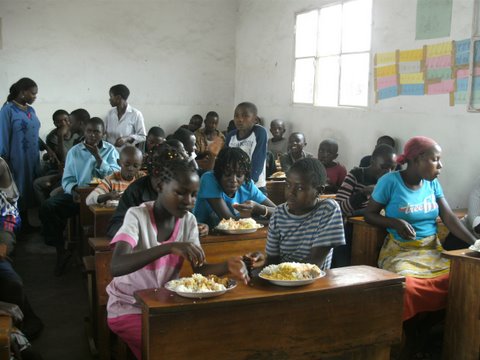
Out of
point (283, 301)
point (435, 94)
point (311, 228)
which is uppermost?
point (435, 94)

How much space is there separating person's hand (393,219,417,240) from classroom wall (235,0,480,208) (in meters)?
2.04

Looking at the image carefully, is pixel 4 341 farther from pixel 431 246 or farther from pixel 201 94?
pixel 201 94

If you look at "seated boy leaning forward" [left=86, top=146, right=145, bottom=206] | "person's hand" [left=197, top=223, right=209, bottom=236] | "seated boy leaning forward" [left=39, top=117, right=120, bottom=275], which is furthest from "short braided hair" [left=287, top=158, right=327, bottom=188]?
"seated boy leaning forward" [left=39, top=117, right=120, bottom=275]

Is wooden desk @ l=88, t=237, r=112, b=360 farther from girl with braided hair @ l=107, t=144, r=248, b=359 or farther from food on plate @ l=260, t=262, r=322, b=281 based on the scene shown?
food on plate @ l=260, t=262, r=322, b=281

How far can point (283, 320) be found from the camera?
101 inches

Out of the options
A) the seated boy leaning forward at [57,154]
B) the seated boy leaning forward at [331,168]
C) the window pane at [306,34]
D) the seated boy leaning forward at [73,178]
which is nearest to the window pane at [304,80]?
the window pane at [306,34]

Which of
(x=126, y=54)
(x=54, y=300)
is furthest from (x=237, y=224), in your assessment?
(x=126, y=54)

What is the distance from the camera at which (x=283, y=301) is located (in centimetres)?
255

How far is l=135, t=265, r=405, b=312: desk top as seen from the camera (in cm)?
234

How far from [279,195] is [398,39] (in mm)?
2207

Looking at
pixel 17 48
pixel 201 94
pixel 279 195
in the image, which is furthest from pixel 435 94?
pixel 17 48

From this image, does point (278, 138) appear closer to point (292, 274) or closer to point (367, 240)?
point (367, 240)

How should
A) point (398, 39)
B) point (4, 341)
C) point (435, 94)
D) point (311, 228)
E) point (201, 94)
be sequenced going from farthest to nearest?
point (201, 94)
point (398, 39)
point (435, 94)
point (311, 228)
point (4, 341)

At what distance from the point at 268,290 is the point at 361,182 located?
106 inches
